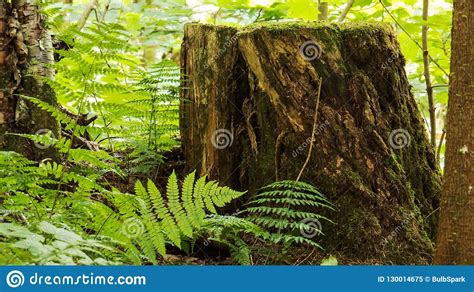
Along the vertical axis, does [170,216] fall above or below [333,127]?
below

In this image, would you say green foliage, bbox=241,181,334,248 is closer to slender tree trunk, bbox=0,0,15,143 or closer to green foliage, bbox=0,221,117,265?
green foliage, bbox=0,221,117,265

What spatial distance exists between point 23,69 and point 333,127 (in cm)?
193

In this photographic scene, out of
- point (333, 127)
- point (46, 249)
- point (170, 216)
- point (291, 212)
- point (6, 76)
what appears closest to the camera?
point (46, 249)

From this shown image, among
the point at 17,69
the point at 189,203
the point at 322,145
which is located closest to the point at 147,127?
the point at 17,69

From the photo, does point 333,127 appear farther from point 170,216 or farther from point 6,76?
point 6,76

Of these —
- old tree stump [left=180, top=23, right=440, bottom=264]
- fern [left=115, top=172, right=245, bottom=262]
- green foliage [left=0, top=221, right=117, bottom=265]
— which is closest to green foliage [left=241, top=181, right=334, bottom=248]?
old tree stump [left=180, top=23, right=440, bottom=264]

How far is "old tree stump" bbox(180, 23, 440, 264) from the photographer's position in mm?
3320

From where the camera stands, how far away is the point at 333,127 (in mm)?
3404

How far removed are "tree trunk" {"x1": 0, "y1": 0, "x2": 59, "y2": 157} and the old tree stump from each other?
3.36 ft

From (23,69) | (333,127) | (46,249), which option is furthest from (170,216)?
(23,69)

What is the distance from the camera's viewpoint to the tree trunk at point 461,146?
2584 millimetres

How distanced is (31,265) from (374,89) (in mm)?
2330

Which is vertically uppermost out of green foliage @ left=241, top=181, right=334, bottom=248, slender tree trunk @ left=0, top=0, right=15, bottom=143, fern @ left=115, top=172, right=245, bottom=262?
slender tree trunk @ left=0, top=0, right=15, bottom=143

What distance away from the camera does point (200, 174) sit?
3.87 m
